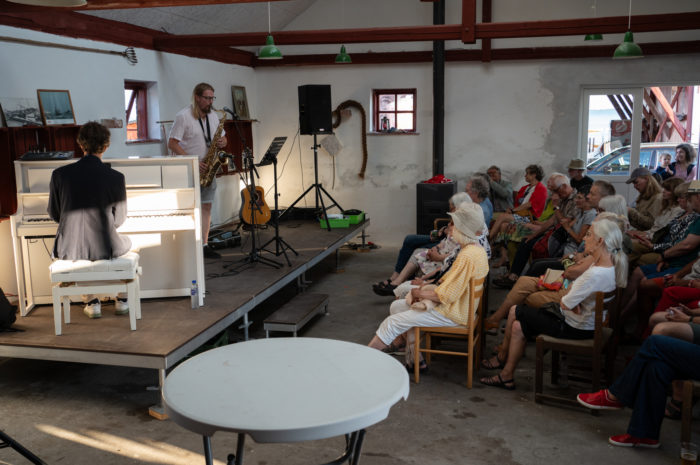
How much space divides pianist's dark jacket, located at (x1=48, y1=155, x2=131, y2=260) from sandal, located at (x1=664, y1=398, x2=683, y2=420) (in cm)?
359

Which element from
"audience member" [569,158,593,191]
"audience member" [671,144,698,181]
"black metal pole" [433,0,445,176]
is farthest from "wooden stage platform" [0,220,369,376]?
"audience member" [671,144,698,181]

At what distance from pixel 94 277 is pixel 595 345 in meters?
3.16

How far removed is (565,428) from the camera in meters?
3.76

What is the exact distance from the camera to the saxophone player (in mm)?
6270

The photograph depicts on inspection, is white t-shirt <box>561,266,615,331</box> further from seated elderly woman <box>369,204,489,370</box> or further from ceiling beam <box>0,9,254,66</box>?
ceiling beam <box>0,9,254,66</box>

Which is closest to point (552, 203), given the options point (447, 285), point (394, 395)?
point (447, 285)

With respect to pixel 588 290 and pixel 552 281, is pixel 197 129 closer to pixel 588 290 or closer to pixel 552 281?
pixel 552 281

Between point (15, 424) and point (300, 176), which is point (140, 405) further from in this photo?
point (300, 176)

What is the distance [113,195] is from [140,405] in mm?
1373

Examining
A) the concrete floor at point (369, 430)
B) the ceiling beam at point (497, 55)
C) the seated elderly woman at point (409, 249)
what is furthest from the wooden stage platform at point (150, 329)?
the ceiling beam at point (497, 55)

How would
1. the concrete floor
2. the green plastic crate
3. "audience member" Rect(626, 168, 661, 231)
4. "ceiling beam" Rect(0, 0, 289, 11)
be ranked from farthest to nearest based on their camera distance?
the green plastic crate, "audience member" Rect(626, 168, 661, 231), "ceiling beam" Rect(0, 0, 289, 11), the concrete floor

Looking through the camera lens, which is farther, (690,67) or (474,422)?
(690,67)

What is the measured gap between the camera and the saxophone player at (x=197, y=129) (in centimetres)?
627

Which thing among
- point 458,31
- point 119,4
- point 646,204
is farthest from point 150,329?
point 458,31
